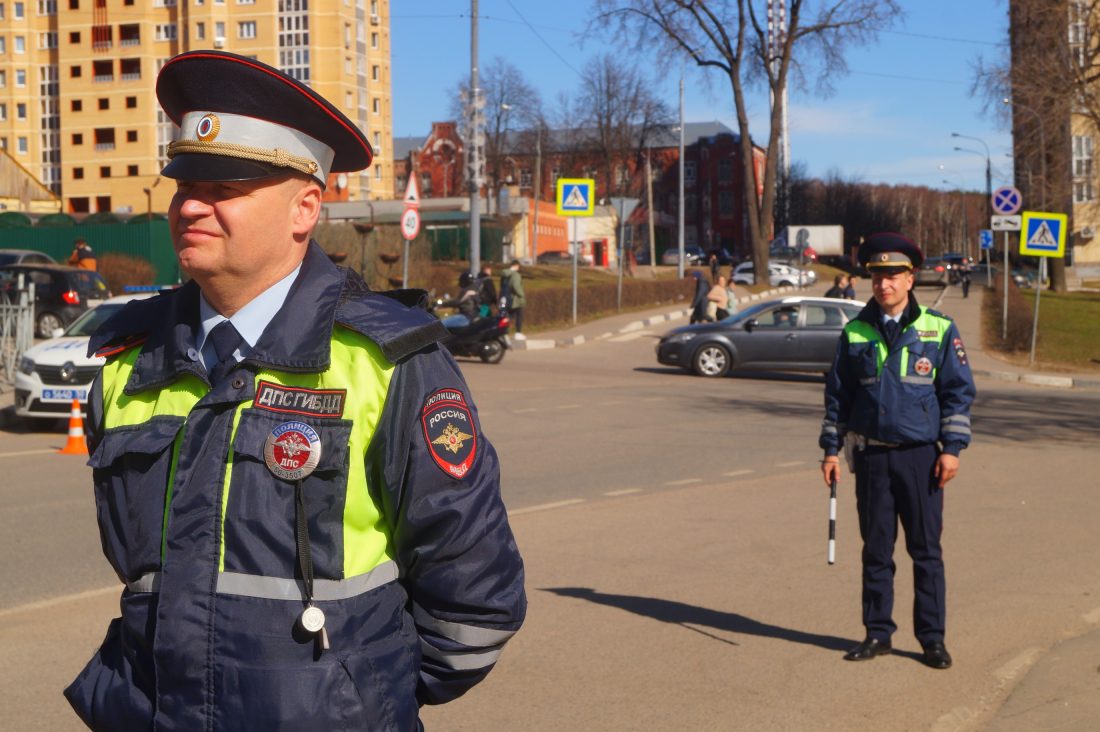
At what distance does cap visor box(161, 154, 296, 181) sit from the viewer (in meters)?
2.40

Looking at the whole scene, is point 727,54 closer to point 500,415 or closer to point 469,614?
point 500,415

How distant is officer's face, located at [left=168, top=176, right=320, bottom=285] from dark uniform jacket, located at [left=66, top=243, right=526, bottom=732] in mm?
85

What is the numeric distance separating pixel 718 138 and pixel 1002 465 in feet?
373

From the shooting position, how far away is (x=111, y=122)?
4008 inches

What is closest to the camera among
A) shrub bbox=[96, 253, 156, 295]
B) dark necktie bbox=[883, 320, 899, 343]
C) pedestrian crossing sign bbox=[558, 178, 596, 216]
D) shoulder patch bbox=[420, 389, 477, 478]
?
shoulder patch bbox=[420, 389, 477, 478]

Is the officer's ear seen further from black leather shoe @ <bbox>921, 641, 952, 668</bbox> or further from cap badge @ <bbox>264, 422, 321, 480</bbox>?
black leather shoe @ <bbox>921, 641, 952, 668</bbox>

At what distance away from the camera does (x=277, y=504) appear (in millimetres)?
2291

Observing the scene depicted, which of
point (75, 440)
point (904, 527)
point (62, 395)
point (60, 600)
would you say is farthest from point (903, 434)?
Result: point (62, 395)

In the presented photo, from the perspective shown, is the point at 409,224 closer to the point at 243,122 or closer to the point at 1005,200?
the point at 1005,200

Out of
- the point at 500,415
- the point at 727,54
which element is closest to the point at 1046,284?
the point at 727,54

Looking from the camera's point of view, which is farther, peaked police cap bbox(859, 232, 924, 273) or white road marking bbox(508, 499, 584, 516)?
white road marking bbox(508, 499, 584, 516)

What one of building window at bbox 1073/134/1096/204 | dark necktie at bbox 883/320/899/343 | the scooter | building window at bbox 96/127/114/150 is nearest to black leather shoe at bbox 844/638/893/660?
dark necktie at bbox 883/320/899/343

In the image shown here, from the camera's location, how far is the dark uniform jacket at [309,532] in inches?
89.6

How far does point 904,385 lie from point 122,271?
1348 inches
